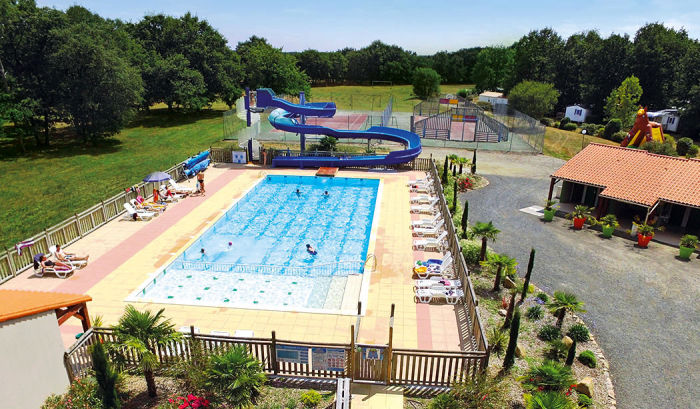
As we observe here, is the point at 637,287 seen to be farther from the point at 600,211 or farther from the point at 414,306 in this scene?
the point at 414,306

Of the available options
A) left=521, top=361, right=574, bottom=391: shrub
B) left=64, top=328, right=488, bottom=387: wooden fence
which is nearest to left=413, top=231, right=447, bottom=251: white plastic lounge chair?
left=64, top=328, right=488, bottom=387: wooden fence

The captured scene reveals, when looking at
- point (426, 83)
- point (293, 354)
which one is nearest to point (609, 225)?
point (293, 354)

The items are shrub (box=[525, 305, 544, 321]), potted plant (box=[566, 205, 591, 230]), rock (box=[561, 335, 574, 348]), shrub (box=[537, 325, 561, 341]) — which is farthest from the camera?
potted plant (box=[566, 205, 591, 230])

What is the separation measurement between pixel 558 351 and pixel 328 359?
21.6ft

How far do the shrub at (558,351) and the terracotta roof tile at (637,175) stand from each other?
1208cm

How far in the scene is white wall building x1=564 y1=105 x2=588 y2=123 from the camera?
2175 inches

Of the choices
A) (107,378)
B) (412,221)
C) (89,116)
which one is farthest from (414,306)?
(89,116)

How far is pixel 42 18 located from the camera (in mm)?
33219

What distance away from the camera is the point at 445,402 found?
29.5ft

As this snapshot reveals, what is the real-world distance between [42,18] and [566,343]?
41738mm

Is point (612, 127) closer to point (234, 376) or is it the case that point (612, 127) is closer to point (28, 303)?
point (234, 376)

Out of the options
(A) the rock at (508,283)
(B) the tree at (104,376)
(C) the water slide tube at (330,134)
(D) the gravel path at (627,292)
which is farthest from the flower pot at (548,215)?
(B) the tree at (104,376)

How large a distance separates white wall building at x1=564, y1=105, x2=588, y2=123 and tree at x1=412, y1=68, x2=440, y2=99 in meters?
29.0

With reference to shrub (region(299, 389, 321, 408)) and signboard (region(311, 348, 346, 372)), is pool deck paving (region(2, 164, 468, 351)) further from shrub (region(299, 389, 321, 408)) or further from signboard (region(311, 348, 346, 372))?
shrub (region(299, 389, 321, 408))
